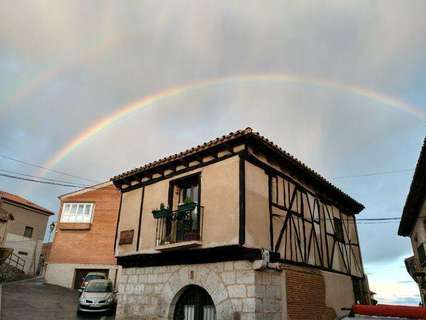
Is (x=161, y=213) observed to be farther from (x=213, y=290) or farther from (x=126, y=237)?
(x=213, y=290)

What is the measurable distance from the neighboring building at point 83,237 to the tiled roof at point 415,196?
17100mm

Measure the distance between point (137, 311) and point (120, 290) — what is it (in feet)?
3.89

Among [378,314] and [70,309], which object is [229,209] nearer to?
[378,314]

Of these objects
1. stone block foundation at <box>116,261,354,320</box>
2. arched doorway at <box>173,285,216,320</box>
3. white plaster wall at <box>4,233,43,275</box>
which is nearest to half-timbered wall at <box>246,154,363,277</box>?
stone block foundation at <box>116,261,354,320</box>

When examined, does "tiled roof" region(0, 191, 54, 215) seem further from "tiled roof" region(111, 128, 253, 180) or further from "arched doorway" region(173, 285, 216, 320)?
"arched doorway" region(173, 285, 216, 320)

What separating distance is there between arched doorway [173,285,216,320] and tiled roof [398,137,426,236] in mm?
7104

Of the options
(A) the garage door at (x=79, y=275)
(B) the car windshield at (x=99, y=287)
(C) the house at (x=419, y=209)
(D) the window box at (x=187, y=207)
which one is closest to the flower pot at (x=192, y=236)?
(D) the window box at (x=187, y=207)

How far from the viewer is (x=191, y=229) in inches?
388

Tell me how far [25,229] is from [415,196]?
3033 centimetres

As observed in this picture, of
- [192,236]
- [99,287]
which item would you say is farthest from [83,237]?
[192,236]

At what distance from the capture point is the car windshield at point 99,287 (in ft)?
47.1

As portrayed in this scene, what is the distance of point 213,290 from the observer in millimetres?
8953

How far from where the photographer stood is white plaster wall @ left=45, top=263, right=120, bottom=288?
22.1m

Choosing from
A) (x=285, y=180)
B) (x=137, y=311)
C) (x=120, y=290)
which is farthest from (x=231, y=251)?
(x=120, y=290)
